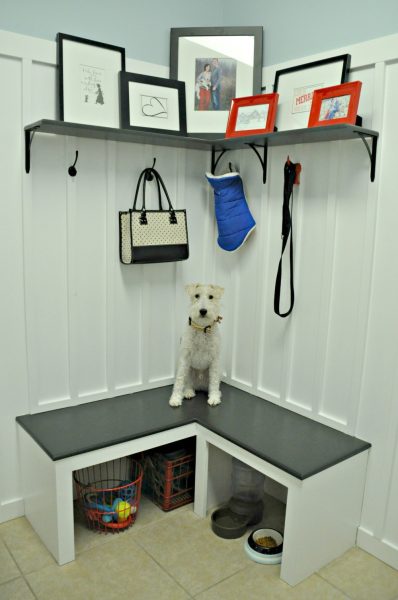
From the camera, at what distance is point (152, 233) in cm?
246

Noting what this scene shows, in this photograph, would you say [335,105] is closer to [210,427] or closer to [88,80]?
[88,80]

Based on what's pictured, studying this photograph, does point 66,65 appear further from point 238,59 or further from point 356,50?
point 356,50

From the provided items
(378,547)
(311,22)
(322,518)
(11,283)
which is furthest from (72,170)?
(378,547)

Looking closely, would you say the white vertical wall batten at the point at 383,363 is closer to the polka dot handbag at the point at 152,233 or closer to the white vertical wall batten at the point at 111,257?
the polka dot handbag at the point at 152,233

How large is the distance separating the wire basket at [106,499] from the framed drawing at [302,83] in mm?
1696

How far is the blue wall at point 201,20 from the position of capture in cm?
216

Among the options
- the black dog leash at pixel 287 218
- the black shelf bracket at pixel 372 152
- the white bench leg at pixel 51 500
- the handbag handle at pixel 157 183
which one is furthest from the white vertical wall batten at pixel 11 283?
the black shelf bracket at pixel 372 152

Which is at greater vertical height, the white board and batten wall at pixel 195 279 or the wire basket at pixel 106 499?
the white board and batten wall at pixel 195 279

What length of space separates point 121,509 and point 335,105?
1866 mm

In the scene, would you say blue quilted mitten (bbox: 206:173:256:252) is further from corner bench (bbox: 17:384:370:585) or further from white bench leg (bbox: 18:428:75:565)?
white bench leg (bbox: 18:428:75:565)

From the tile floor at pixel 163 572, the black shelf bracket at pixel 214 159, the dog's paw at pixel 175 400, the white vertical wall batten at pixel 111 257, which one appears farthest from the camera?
the black shelf bracket at pixel 214 159

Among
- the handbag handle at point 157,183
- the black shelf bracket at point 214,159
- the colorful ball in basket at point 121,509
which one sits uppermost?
the black shelf bracket at point 214,159

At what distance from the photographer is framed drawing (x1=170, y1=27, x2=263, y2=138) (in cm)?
253

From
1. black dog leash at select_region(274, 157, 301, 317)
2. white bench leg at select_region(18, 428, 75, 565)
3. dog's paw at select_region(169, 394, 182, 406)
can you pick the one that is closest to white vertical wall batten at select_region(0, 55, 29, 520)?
white bench leg at select_region(18, 428, 75, 565)
